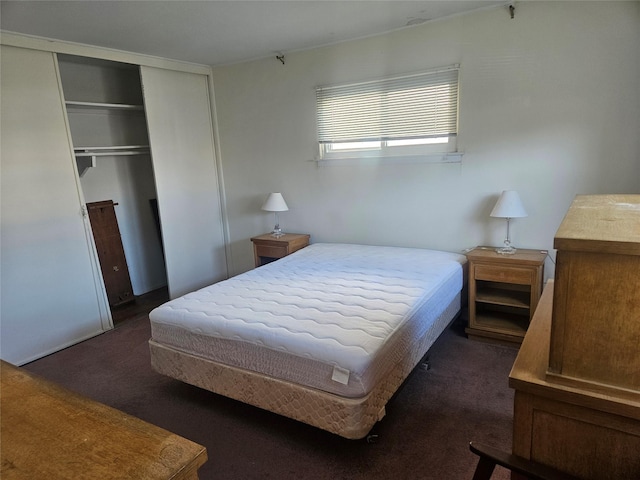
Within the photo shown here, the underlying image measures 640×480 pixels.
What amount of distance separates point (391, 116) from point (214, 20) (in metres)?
1.53

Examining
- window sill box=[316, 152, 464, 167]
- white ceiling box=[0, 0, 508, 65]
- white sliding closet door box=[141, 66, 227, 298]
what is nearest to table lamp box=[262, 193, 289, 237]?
window sill box=[316, 152, 464, 167]

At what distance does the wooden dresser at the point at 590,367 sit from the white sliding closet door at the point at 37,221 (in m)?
3.27

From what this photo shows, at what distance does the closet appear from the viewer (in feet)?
9.16

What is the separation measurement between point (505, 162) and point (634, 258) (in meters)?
2.35

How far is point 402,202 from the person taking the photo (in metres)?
3.32

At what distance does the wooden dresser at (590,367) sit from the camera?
2.51ft

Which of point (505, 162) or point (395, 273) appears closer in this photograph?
point (395, 273)

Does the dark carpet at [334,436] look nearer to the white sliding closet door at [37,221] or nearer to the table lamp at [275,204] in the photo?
the white sliding closet door at [37,221]

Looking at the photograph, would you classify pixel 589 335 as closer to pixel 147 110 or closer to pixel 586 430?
pixel 586 430

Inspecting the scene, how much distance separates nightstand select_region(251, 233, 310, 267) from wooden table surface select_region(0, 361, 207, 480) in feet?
9.04

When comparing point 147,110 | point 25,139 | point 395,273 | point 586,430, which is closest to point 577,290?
point 586,430

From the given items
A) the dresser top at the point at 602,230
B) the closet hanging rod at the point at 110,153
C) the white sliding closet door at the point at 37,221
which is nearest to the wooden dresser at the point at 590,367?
the dresser top at the point at 602,230

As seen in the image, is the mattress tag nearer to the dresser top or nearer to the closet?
the dresser top

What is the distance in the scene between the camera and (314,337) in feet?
5.90
